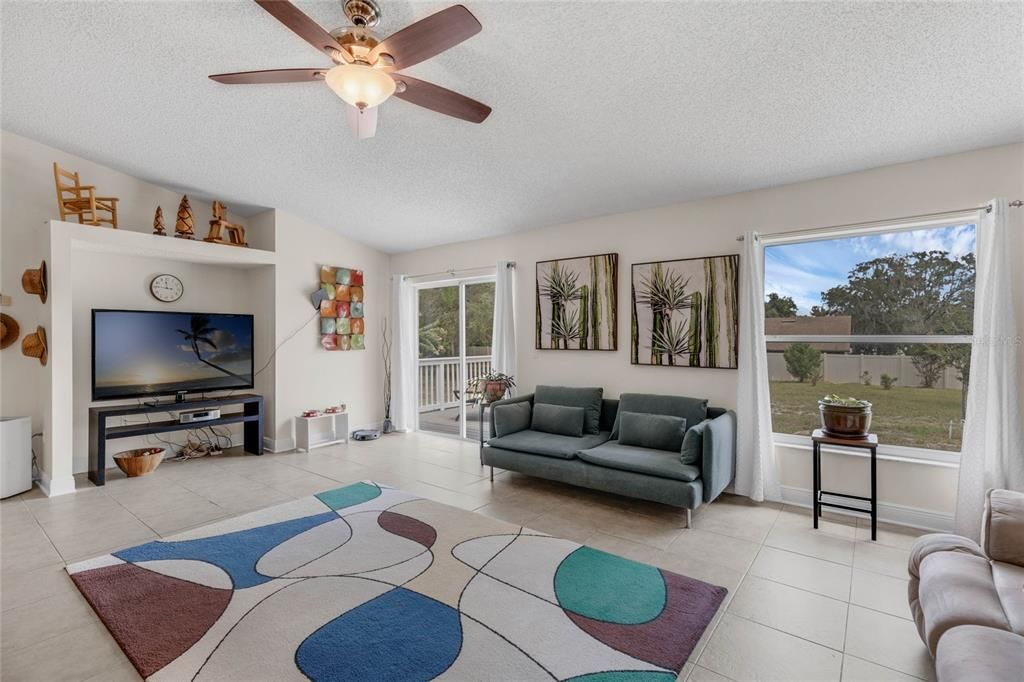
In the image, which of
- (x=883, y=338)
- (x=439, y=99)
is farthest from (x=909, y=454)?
(x=439, y=99)

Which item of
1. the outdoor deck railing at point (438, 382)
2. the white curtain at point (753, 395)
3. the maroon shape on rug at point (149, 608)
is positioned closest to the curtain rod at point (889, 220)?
the white curtain at point (753, 395)

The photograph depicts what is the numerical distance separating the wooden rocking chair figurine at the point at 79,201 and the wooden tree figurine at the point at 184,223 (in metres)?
0.49

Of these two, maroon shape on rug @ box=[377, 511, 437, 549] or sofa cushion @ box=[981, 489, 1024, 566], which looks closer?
sofa cushion @ box=[981, 489, 1024, 566]

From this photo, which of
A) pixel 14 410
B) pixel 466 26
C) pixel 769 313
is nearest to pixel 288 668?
pixel 466 26

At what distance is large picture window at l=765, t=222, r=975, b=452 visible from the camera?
3.17m

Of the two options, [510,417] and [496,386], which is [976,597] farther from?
[496,386]

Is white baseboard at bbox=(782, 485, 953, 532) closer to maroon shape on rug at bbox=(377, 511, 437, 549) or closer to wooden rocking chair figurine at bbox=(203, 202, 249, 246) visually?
maroon shape on rug at bbox=(377, 511, 437, 549)

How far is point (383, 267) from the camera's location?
661 centimetres

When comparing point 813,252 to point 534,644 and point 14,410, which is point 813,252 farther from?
point 14,410

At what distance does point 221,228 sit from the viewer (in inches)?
196

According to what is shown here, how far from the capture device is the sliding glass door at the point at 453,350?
5.82 m

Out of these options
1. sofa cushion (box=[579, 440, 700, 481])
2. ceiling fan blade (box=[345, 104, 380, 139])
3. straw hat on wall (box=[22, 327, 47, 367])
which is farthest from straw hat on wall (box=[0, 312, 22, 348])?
sofa cushion (box=[579, 440, 700, 481])

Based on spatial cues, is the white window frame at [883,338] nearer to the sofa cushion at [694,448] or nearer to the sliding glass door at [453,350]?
the sofa cushion at [694,448]

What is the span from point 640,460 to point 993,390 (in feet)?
7.15
